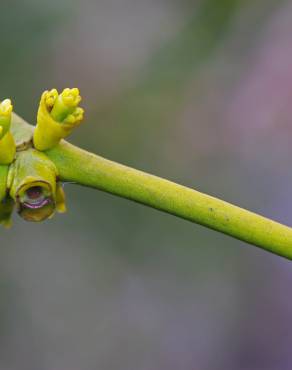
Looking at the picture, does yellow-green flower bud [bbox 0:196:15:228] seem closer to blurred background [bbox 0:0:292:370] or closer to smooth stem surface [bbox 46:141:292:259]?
smooth stem surface [bbox 46:141:292:259]

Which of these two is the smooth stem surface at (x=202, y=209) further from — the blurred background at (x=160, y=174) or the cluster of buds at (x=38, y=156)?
the blurred background at (x=160, y=174)

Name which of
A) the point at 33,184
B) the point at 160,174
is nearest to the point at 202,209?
the point at 33,184

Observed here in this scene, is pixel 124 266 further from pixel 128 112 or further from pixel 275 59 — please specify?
pixel 275 59

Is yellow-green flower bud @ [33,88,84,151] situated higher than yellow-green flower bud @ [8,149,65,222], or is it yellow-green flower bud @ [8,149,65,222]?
yellow-green flower bud @ [33,88,84,151]

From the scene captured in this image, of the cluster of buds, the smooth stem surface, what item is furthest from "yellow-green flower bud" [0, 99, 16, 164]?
the smooth stem surface

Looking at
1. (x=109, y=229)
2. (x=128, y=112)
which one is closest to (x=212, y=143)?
(x=128, y=112)

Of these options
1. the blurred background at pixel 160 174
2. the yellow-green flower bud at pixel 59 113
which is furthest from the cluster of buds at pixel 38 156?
the blurred background at pixel 160 174

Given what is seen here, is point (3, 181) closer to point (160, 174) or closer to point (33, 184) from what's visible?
point (33, 184)
